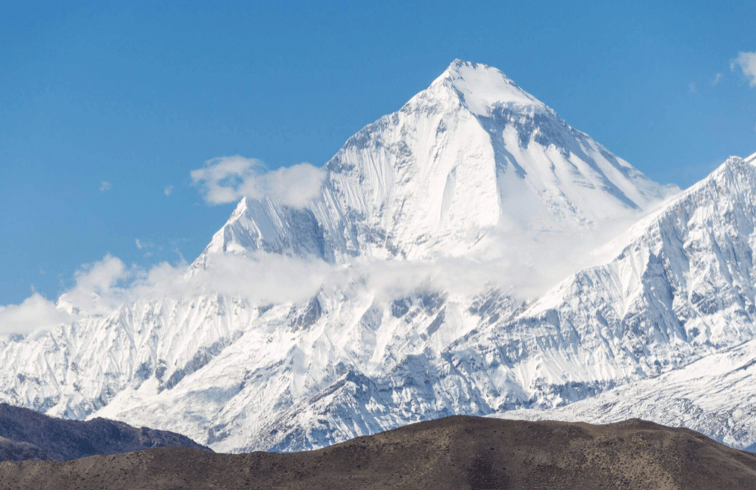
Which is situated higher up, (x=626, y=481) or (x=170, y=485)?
(x=170, y=485)

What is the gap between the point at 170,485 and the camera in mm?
194750

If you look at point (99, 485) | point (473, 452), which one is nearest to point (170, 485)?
point (99, 485)

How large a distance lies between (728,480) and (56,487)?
93472 millimetres

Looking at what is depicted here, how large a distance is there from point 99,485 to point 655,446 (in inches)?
3087

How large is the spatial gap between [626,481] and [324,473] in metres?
41.8

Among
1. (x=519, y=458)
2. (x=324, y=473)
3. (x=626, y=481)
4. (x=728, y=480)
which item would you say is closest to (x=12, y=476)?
(x=324, y=473)

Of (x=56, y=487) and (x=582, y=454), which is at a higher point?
(x=56, y=487)

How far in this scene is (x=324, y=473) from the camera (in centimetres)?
19638

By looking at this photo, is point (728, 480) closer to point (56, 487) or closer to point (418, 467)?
point (418, 467)

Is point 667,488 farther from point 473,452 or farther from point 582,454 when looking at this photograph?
point 473,452

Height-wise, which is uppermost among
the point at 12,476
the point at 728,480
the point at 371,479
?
the point at 12,476

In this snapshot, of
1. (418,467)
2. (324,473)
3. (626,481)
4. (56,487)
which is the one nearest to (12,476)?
(56,487)

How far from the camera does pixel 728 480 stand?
637 ft

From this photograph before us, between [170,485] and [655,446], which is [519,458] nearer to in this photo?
[655,446]
